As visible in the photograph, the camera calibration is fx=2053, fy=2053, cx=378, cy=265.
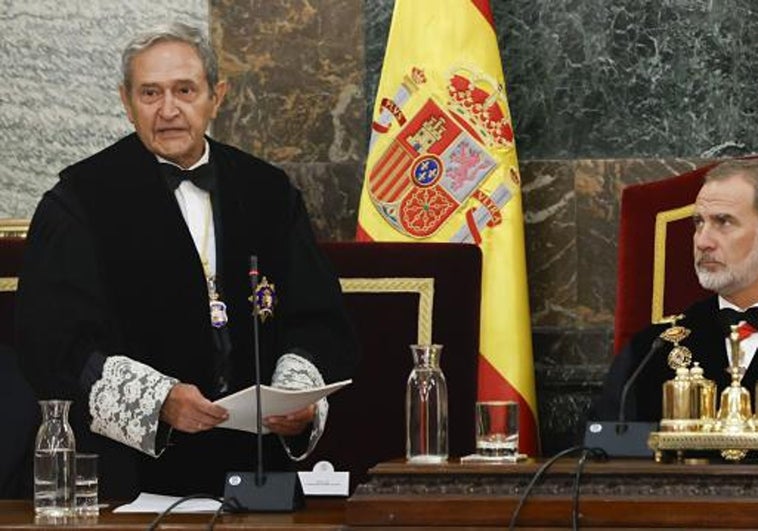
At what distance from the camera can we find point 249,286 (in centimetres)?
508

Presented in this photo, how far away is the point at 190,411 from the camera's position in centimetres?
459

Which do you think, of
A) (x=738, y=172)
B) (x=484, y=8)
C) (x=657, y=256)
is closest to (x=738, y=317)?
(x=738, y=172)

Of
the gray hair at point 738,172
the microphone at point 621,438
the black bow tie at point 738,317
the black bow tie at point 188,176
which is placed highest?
the gray hair at point 738,172

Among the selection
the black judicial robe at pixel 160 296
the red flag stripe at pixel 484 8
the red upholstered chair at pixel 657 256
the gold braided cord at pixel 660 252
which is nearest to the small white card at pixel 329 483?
the black judicial robe at pixel 160 296

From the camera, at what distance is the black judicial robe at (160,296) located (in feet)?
16.0

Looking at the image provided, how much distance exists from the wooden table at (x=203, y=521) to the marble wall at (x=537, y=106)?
2547 mm

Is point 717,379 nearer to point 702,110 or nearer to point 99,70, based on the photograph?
point 702,110

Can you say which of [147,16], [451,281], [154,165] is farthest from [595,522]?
[147,16]

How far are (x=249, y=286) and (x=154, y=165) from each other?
40 centimetres

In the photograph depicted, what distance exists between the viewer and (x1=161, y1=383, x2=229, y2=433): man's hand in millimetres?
4523

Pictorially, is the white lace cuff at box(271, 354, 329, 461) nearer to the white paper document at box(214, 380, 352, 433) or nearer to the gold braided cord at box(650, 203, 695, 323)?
the white paper document at box(214, 380, 352, 433)

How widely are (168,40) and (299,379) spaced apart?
90 centimetres

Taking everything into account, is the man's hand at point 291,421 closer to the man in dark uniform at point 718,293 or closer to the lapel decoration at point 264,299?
the lapel decoration at point 264,299

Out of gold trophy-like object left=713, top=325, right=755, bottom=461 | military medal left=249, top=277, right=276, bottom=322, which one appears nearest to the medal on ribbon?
military medal left=249, top=277, right=276, bottom=322
